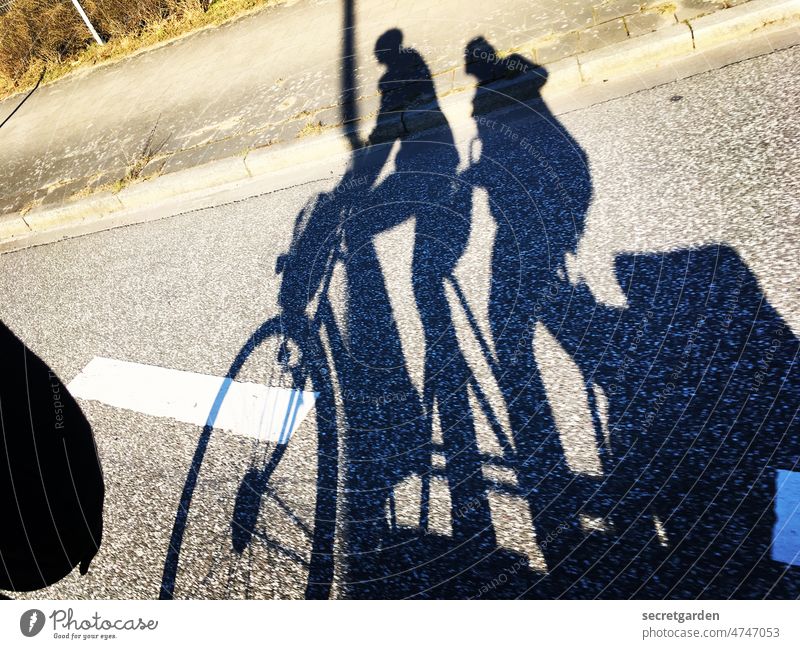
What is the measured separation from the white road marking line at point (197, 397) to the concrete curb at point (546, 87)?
2.63 metres

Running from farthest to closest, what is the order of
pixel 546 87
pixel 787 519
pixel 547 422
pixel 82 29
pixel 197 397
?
pixel 82 29 → pixel 546 87 → pixel 197 397 → pixel 547 422 → pixel 787 519

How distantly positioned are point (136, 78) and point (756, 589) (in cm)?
1033

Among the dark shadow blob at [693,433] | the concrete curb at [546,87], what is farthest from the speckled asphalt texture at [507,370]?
the concrete curb at [546,87]

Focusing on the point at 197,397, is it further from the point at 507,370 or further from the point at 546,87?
the point at 546,87

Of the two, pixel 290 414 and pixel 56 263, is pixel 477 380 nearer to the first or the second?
pixel 290 414

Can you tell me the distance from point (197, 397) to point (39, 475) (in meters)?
1.83

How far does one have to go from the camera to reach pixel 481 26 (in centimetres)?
609

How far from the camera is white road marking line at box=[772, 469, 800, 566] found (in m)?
1.95

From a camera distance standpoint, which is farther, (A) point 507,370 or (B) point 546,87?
(B) point 546,87

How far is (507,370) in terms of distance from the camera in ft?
9.70
